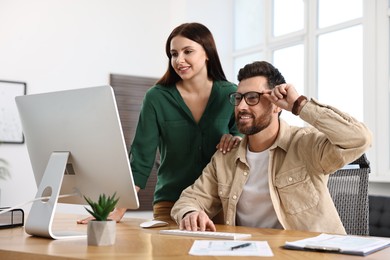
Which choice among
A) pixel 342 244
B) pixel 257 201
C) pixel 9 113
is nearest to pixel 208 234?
pixel 342 244

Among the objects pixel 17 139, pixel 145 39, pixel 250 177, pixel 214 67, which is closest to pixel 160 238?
pixel 250 177

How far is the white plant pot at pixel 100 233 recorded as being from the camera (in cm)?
143

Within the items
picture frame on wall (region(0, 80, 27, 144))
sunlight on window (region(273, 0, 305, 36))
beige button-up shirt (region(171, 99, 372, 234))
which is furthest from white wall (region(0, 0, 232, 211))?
beige button-up shirt (region(171, 99, 372, 234))

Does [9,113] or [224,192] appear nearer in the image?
[224,192]

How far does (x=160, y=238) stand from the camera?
1590 mm

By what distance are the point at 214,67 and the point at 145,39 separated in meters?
3.67

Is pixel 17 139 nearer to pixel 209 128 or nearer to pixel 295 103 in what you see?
pixel 209 128

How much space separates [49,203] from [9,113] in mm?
Result: 3879

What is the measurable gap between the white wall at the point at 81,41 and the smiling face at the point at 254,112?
3571 millimetres

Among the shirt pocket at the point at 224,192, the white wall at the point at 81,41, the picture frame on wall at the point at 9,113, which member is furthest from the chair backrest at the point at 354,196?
the picture frame on wall at the point at 9,113

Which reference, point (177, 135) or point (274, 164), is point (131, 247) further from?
point (177, 135)

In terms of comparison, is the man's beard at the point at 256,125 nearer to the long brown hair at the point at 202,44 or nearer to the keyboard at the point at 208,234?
the long brown hair at the point at 202,44

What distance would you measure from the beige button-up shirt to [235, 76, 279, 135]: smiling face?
0.08 meters

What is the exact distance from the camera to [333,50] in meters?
4.99
